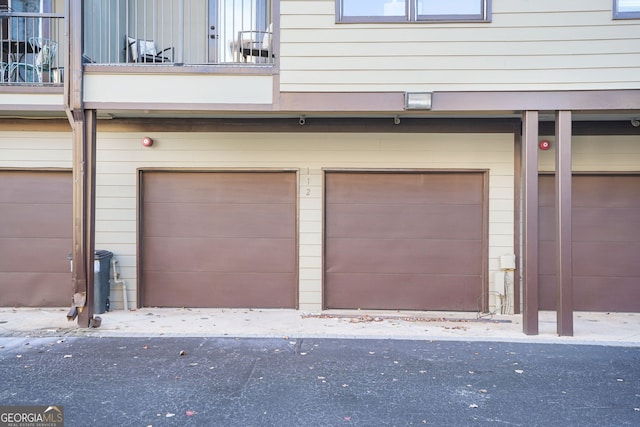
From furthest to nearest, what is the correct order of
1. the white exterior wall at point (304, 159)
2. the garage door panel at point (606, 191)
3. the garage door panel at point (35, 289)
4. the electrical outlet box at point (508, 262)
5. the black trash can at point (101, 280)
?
the garage door panel at point (35, 289)
the garage door panel at point (606, 191)
the white exterior wall at point (304, 159)
the electrical outlet box at point (508, 262)
the black trash can at point (101, 280)

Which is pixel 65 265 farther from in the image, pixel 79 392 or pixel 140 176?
pixel 79 392

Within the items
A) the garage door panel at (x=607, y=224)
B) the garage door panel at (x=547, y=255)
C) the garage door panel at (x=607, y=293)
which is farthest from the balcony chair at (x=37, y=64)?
the garage door panel at (x=607, y=293)

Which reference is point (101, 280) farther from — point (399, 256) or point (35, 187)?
point (399, 256)

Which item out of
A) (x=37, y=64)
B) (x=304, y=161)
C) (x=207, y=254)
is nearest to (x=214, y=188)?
(x=207, y=254)

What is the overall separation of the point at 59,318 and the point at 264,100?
4090 millimetres

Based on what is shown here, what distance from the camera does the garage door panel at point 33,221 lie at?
22.7 feet

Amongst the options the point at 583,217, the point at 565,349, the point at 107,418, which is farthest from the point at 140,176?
the point at 583,217

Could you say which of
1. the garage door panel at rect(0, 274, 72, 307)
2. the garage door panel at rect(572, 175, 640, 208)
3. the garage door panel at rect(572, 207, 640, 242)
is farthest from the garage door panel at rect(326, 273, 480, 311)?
the garage door panel at rect(0, 274, 72, 307)

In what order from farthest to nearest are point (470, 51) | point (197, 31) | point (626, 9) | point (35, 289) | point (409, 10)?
point (197, 31)
point (35, 289)
point (409, 10)
point (470, 51)
point (626, 9)

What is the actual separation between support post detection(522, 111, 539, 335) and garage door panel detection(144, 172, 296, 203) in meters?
3.32

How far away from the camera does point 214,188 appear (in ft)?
22.7

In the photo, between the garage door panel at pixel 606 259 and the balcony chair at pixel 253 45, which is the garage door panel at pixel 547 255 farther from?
the balcony chair at pixel 253 45

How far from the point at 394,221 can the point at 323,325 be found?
1.94 m

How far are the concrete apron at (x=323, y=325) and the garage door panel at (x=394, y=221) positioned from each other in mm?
1169
